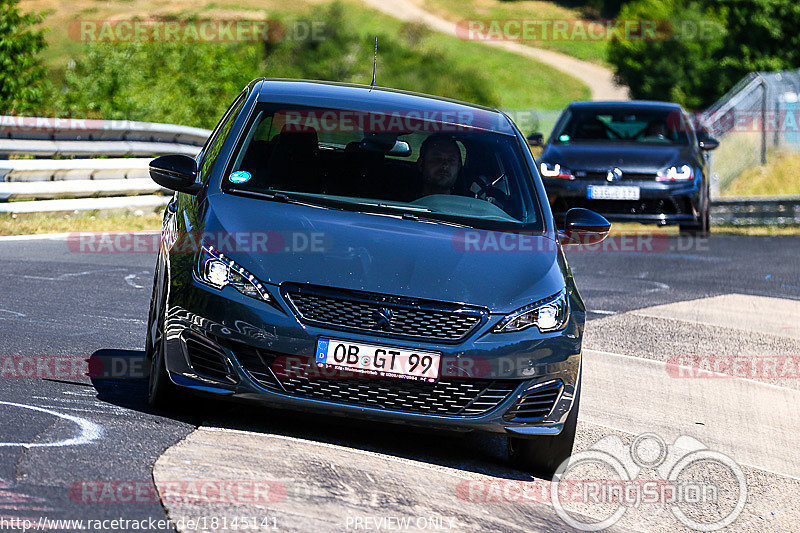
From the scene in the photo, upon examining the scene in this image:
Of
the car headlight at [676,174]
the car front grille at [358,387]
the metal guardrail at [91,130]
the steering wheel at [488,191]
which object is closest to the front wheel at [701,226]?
the car headlight at [676,174]

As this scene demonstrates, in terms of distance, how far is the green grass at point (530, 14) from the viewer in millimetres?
122062

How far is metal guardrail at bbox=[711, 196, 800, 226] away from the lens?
67.9 feet

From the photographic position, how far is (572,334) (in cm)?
569

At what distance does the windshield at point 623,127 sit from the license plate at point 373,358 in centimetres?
1157

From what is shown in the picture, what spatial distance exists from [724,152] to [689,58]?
62.5 m

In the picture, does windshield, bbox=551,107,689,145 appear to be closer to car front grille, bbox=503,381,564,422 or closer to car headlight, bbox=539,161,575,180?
car headlight, bbox=539,161,575,180

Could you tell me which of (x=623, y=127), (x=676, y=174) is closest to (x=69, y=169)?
(x=623, y=127)

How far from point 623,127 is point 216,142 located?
10889 mm

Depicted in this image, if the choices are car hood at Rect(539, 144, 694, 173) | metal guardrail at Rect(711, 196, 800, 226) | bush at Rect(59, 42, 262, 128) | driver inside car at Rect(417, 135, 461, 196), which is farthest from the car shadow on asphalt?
bush at Rect(59, 42, 262, 128)

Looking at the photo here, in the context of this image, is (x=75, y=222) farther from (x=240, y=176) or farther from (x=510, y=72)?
(x=510, y=72)

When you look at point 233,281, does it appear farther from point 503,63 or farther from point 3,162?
point 503,63

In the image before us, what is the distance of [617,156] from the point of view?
15.8 meters

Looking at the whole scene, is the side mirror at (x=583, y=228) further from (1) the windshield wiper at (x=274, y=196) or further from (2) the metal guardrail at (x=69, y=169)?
(2) the metal guardrail at (x=69, y=169)

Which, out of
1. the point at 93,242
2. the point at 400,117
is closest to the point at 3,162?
the point at 93,242
